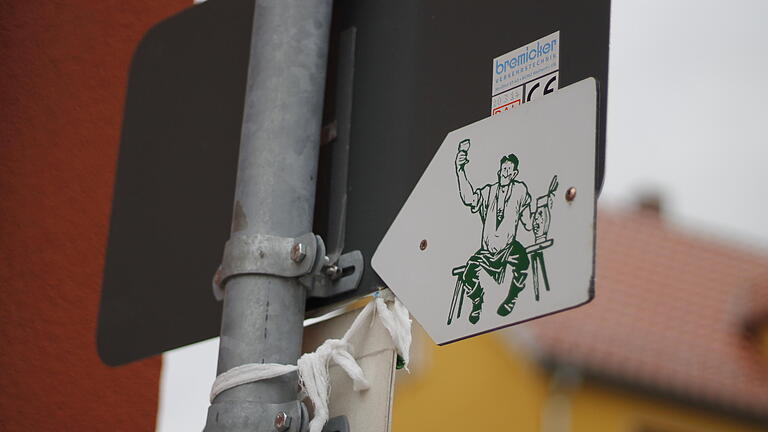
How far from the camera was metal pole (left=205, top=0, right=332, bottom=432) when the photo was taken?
6.44ft

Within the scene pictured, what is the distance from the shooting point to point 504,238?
73.3 inches

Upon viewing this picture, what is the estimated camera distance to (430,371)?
13234 mm

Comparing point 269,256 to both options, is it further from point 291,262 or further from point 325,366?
point 325,366

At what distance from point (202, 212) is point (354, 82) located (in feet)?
1.49

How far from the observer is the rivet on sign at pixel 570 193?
1761 millimetres

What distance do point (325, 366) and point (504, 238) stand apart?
Result: 35 centimetres

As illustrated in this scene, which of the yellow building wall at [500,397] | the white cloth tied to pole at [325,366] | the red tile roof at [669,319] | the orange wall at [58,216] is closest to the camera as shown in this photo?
the white cloth tied to pole at [325,366]

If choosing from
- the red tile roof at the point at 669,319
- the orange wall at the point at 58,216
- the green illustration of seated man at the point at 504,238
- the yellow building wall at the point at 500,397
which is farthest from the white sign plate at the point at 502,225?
the red tile roof at the point at 669,319

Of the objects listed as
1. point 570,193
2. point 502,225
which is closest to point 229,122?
point 502,225

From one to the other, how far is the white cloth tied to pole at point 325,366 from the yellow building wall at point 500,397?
11.0 metres

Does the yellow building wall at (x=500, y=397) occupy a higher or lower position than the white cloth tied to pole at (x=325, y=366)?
higher

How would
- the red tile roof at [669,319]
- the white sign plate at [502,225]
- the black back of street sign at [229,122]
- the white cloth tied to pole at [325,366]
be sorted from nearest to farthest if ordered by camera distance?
the white sign plate at [502,225]
the white cloth tied to pole at [325,366]
the black back of street sign at [229,122]
the red tile roof at [669,319]

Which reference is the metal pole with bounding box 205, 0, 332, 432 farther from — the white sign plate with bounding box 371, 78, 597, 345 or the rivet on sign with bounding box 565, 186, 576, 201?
the rivet on sign with bounding box 565, 186, 576, 201

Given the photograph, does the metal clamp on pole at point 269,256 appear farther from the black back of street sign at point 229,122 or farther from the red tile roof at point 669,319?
the red tile roof at point 669,319
